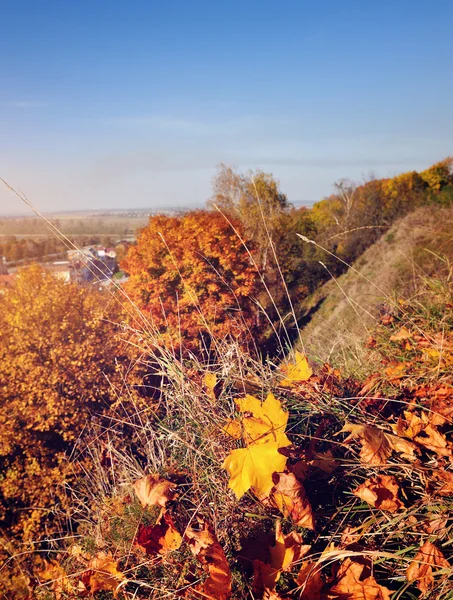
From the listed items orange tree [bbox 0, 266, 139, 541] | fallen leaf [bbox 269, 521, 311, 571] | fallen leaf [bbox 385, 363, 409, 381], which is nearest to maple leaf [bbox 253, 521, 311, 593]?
fallen leaf [bbox 269, 521, 311, 571]

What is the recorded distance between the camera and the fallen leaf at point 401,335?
8.43 feet

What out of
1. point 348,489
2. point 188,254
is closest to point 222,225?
point 188,254

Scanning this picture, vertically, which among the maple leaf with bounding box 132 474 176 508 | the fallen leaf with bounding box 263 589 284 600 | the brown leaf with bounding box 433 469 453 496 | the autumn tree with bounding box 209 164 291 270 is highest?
the autumn tree with bounding box 209 164 291 270

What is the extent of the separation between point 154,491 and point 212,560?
0.39 meters

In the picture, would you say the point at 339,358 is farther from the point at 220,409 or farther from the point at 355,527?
the point at 355,527

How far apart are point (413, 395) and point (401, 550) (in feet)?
2.60

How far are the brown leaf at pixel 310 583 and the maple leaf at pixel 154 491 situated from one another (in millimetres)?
581

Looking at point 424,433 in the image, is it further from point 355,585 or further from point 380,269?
point 380,269

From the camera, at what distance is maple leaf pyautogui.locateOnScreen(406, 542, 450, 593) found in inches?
50.1

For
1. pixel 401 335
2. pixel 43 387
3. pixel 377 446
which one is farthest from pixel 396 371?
pixel 43 387

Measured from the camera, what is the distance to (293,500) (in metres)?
1.54

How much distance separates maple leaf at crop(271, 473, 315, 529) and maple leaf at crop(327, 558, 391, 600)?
16 centimetres

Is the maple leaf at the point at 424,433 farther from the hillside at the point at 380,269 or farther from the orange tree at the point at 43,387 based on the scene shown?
the hillside at the point at 380,269

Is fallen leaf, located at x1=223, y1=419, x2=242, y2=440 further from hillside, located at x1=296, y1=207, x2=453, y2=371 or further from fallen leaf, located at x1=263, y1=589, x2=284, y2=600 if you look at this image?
hillside, located at x1=296, y1=207, x2=453, y2=371
